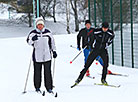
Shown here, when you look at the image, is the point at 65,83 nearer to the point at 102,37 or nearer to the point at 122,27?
the point at 102,37

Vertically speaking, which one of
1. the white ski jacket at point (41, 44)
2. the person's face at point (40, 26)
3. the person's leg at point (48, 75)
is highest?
the person's face at point (40, 26)

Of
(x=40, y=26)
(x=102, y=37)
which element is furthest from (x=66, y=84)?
(x=40, y=26)

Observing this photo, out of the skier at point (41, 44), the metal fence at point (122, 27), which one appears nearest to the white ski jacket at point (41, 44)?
the skier at point (41, 44)

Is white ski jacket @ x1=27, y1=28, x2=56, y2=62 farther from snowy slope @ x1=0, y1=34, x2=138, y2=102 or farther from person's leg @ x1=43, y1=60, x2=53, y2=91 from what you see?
snowy slope @ x1=0, y1=34, x2=138, y2=102

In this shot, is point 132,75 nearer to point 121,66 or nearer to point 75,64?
point 121,66

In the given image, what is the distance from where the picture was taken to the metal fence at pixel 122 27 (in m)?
9.03

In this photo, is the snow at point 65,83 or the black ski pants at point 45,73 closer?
the snow at point 65,83

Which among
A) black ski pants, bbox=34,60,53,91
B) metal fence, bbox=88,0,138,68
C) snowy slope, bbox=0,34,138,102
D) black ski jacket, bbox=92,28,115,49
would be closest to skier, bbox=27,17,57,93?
black ski pants, bbox=34,60,53,91

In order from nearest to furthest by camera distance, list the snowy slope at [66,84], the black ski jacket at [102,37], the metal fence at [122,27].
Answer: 1. the snowy slope at [66,84]
2. the black ski jacket at [102,37]
3. the metal fence at [122,27]

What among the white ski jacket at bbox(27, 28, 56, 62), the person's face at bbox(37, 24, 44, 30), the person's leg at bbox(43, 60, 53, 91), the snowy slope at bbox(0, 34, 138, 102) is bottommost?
the snowy slope at bbox(0, 34, 138, 102)

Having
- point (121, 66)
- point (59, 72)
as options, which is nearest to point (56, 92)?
point (59, 72)

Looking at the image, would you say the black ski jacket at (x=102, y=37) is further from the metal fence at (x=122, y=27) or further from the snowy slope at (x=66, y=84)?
the metal fence at (x=122, y=27)

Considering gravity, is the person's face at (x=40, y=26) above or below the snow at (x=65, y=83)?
above

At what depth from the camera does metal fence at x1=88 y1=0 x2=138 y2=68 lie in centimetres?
903
